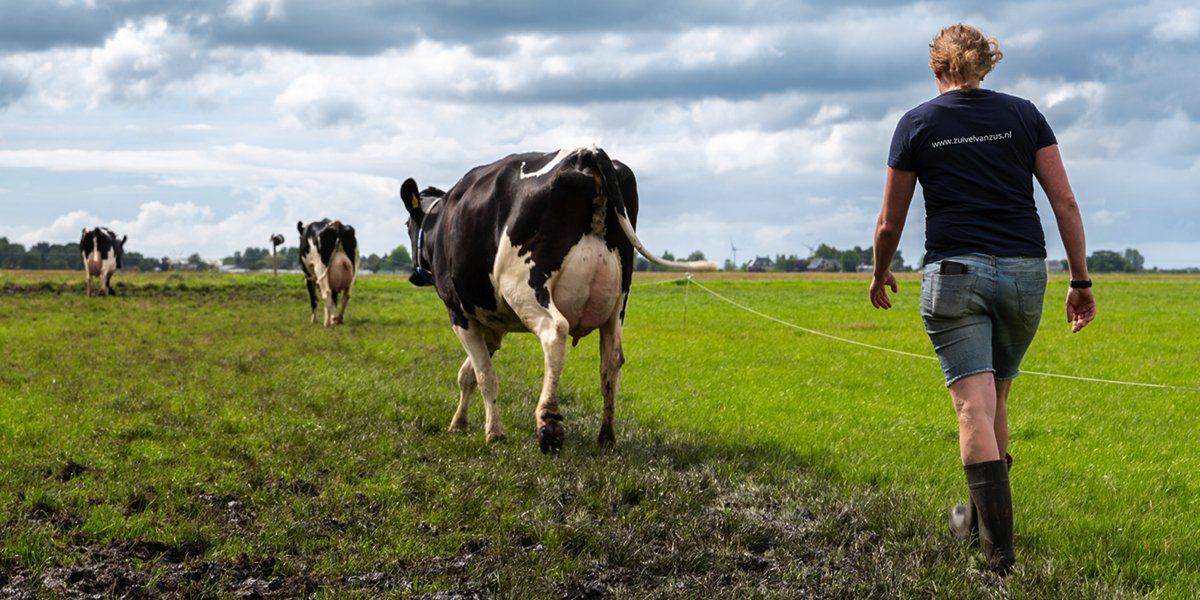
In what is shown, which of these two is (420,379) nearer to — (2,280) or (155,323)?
(155,323)

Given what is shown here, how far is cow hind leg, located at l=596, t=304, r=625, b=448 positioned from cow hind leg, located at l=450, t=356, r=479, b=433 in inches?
49.0

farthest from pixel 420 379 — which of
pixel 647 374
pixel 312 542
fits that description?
pixel 312 542

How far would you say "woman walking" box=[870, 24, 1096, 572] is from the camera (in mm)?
3635

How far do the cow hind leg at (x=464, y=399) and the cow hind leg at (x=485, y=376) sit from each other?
1cm

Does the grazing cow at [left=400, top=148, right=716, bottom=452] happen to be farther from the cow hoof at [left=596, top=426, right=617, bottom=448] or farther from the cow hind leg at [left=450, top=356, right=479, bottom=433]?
the cow hind leg at [left=450, top=356, right=479, bottom=433]

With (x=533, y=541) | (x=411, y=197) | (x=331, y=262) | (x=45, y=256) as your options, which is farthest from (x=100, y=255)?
(x=45, y=256)

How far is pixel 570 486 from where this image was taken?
15.7 ft

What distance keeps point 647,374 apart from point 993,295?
6932 mm

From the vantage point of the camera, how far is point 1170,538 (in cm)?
404

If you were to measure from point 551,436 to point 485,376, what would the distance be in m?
1.40

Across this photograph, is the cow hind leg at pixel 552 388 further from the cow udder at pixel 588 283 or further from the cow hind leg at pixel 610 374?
the cow hind leg at pixel 610 374

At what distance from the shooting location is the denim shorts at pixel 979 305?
363cm

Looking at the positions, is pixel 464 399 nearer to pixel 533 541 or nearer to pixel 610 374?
pixel 610 374

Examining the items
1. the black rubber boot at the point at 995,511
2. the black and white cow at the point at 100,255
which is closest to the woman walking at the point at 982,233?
the black rubber boot at the point at 995,511
